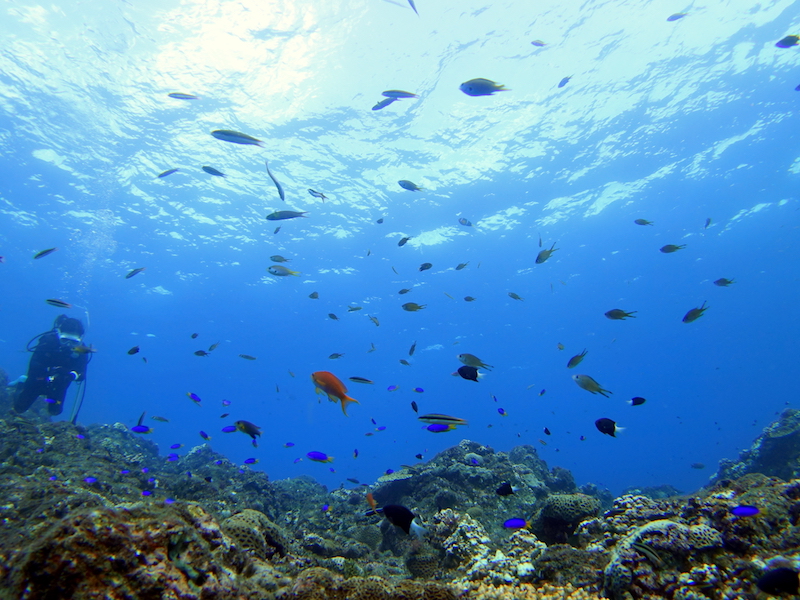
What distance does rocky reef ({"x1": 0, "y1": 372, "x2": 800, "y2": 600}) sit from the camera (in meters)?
2.10

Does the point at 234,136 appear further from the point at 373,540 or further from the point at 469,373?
the point at 373,540

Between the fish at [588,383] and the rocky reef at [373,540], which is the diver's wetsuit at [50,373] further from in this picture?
the fish at [588,383]

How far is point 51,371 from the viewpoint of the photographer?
42.4 feet

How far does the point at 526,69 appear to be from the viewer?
18203 mm

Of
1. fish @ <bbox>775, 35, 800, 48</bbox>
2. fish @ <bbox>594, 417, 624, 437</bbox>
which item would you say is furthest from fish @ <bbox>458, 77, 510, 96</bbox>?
fish @ <bbox>775, 35, 800, 48</bbox>

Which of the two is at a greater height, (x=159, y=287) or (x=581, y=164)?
(x=581, y=164)

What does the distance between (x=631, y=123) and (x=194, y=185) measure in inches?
1131

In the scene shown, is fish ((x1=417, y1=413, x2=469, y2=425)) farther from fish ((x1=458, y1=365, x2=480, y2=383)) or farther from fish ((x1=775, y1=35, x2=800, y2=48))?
fish ((x1=775, y1=35, x2=800, y2=48))

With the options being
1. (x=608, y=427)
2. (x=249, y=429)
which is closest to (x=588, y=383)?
(x=608, y=427)

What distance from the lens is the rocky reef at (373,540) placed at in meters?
2.10

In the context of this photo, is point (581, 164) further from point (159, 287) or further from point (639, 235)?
point (159, 287)

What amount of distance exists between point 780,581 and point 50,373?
63.2 ft

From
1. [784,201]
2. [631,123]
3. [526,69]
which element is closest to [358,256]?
[526,69]

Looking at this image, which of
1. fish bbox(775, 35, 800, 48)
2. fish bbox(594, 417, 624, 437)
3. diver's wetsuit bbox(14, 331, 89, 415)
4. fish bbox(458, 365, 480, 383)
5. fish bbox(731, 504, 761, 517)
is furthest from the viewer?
diver's wetsuit bbox(14, 331, 89, 415)
